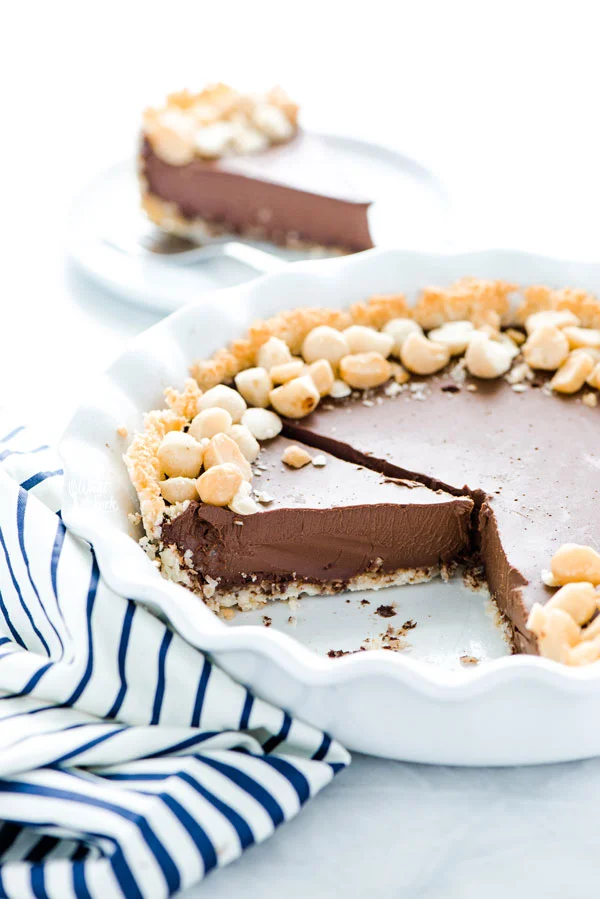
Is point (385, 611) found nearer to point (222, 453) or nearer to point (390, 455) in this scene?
point (390, 455)

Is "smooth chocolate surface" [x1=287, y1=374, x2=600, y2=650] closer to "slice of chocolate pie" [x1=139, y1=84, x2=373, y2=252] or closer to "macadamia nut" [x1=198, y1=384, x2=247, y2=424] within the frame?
"macadamia nut" [x1=198, y1=384, x2=247, y2=424]

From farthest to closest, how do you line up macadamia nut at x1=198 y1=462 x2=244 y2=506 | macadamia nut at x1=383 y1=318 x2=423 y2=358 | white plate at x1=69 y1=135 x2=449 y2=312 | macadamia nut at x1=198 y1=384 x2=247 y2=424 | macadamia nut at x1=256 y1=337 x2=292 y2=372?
white plate at x1=69 y1=135 x2=449 y2=312 < macadamia nut at x1=383 y1=318 x2=423 y2=358 < macadamia nut at x1=256 y1=337 x2=292 y2=372 < macadamia nut at x1=198 y1=384 x2=247 y2=424 < macadamia nut at x1=198 y1=462 x2=244 y2=506

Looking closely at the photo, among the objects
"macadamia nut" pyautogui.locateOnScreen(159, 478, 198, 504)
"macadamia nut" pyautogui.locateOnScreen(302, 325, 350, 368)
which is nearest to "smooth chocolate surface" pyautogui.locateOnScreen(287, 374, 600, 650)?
Answer: "macadamia nut" pyautogui.locateOnScreen(302, 325, 350, 368)

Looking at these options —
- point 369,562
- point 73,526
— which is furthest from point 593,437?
point 73,526

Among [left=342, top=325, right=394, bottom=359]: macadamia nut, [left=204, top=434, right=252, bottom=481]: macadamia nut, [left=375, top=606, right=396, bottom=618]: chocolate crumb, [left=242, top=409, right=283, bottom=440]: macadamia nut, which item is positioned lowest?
[left=375, top=606, right=396, bottom=618]: chocolate crumb

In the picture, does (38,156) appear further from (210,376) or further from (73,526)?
(73,526)

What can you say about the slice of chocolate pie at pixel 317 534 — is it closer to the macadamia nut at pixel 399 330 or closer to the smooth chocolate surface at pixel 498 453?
the smooth chocolate surface at pixel 498 453

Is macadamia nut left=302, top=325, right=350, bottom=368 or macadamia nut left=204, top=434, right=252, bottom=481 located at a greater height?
macadamia nut left=302, top=325, right=350, bottom=368

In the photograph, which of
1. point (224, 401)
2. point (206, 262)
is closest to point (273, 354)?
point (224, 401)
